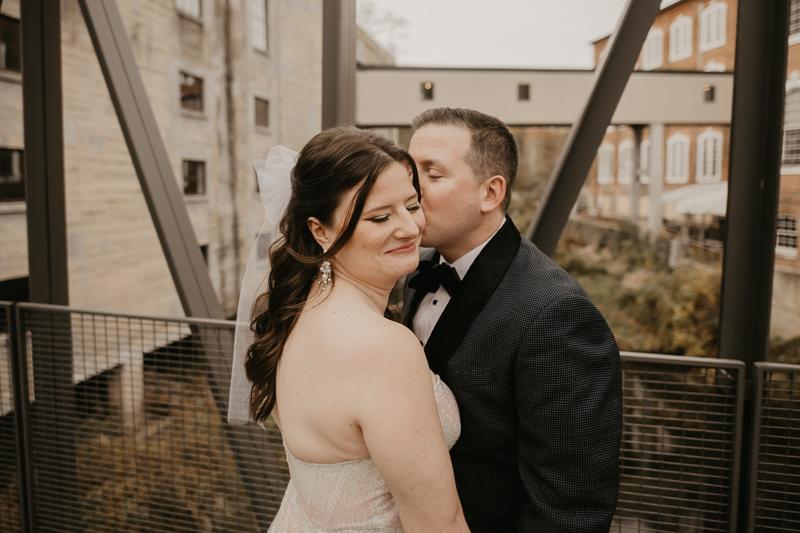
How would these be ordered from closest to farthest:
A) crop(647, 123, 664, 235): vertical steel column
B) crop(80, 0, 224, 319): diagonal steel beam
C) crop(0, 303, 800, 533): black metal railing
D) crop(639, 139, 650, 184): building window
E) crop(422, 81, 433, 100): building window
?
crop(0, 303, 800, 533): black metal railing < crop(80, 0, 224, 319): diagonal steel beam < crop(422, 81, 433, 100): building window < crop(647, 123, 664, 235): vertical steel column < crop(639, 139, 650, 184): building window

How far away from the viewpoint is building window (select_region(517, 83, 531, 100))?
1455cm

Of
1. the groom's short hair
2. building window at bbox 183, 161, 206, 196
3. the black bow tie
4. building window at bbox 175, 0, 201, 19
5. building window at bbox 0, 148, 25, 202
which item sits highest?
building window at bbox 175, 0, 201, 19

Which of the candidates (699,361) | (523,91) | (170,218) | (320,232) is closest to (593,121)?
(699,361)

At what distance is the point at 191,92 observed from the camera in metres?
12.4

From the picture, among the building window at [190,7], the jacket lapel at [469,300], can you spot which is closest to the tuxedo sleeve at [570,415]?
the jacket lapel at [469,300]

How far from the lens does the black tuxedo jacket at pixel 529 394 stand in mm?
1075

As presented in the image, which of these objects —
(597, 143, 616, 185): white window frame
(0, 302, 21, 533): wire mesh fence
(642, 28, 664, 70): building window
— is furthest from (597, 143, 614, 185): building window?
(0, 302, 21, 533): wire mesh fence

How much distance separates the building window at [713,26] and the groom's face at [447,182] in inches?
1144

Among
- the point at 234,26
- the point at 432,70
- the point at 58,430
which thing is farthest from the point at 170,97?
the point at 58,430

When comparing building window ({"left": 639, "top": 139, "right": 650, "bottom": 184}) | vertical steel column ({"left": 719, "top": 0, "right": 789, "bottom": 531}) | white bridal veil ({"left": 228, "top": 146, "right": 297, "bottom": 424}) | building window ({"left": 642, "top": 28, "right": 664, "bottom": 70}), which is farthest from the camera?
building window ({"left": 642, "top": 28, "right": 664, "bottom": 70})

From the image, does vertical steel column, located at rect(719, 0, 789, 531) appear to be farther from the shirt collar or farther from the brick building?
the brick building

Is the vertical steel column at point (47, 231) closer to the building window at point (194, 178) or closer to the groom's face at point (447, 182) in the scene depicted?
the groom's face at point (447, 182)

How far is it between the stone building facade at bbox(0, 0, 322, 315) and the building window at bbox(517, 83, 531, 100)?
7127 mm

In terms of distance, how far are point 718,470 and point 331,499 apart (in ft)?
4.77
